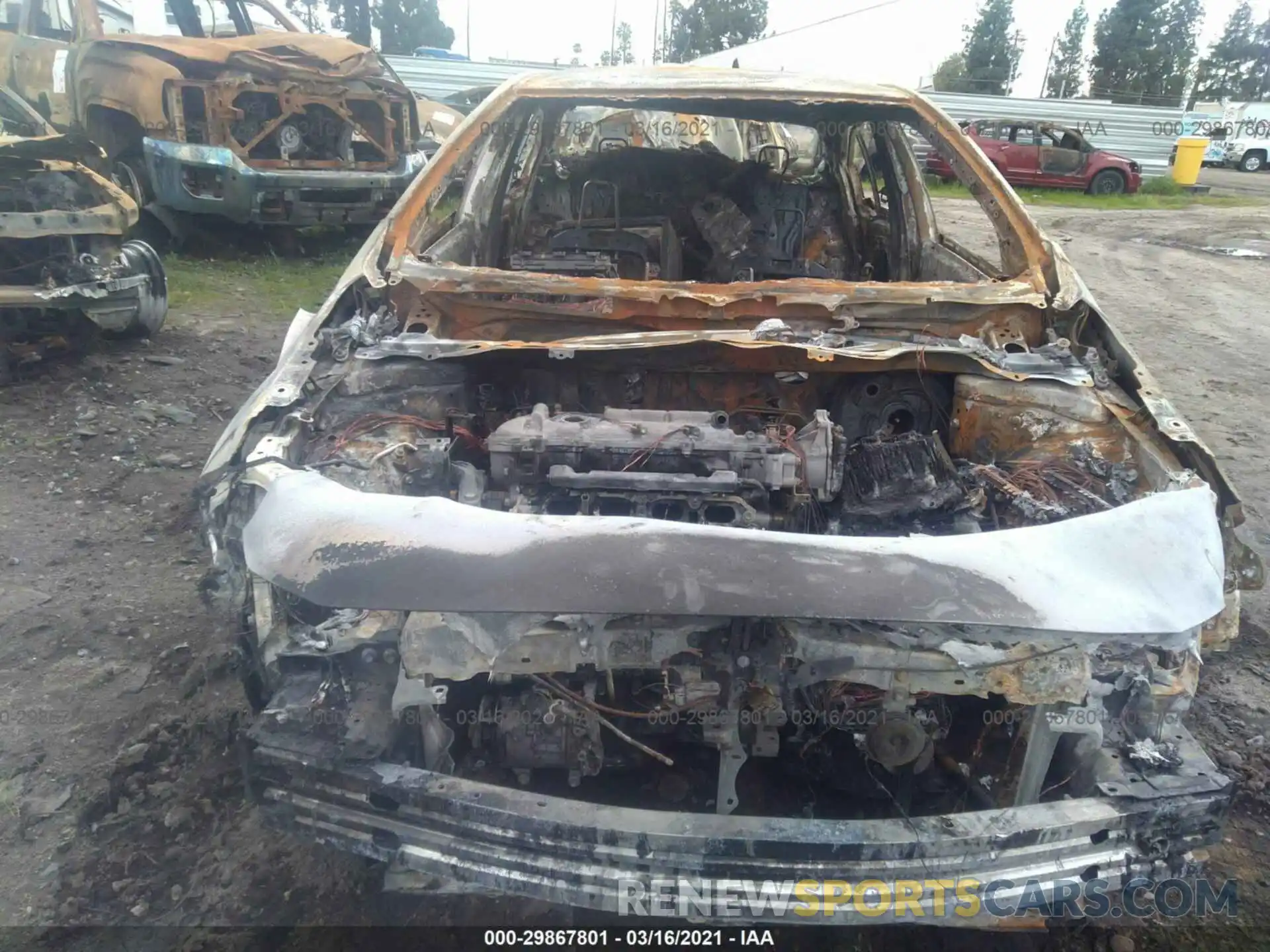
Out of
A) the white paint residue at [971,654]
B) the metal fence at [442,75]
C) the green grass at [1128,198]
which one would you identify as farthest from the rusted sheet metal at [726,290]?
the metal fence at [442,75]

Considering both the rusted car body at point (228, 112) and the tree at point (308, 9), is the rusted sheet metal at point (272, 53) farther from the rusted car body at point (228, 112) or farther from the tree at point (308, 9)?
the tree at point (308, 9)

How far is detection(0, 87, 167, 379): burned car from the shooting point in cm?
489

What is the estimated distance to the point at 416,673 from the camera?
170cm

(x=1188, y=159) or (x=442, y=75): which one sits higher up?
(x=442, y=75)

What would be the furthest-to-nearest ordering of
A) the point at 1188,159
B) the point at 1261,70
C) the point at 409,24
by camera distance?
1. the point at 1261,70
2. the point at 409,24
3. the point at 1188,159

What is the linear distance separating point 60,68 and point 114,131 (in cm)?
66

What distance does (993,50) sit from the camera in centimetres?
3622

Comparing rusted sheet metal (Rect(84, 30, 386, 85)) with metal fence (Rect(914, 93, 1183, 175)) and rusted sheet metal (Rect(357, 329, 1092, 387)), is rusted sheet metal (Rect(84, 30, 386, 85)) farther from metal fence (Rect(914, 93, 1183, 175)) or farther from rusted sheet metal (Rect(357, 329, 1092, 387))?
metal fence (Rect(914, 93, 1183, 175))

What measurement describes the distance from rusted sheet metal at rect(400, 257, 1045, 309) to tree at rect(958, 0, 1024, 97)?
3772 cm

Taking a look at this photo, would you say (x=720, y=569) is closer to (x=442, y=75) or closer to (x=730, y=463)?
(x=730, y=463)

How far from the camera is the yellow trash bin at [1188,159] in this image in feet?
55.5

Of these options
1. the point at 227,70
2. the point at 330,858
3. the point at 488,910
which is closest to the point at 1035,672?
the point at 488,910

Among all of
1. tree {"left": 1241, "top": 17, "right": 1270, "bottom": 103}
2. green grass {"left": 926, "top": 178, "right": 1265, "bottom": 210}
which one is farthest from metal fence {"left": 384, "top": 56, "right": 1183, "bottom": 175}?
tree {"left": 1241, "top": 17, "right": 1270, "bottom": 103}

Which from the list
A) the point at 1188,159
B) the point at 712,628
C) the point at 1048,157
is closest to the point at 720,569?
the point at 712,628
